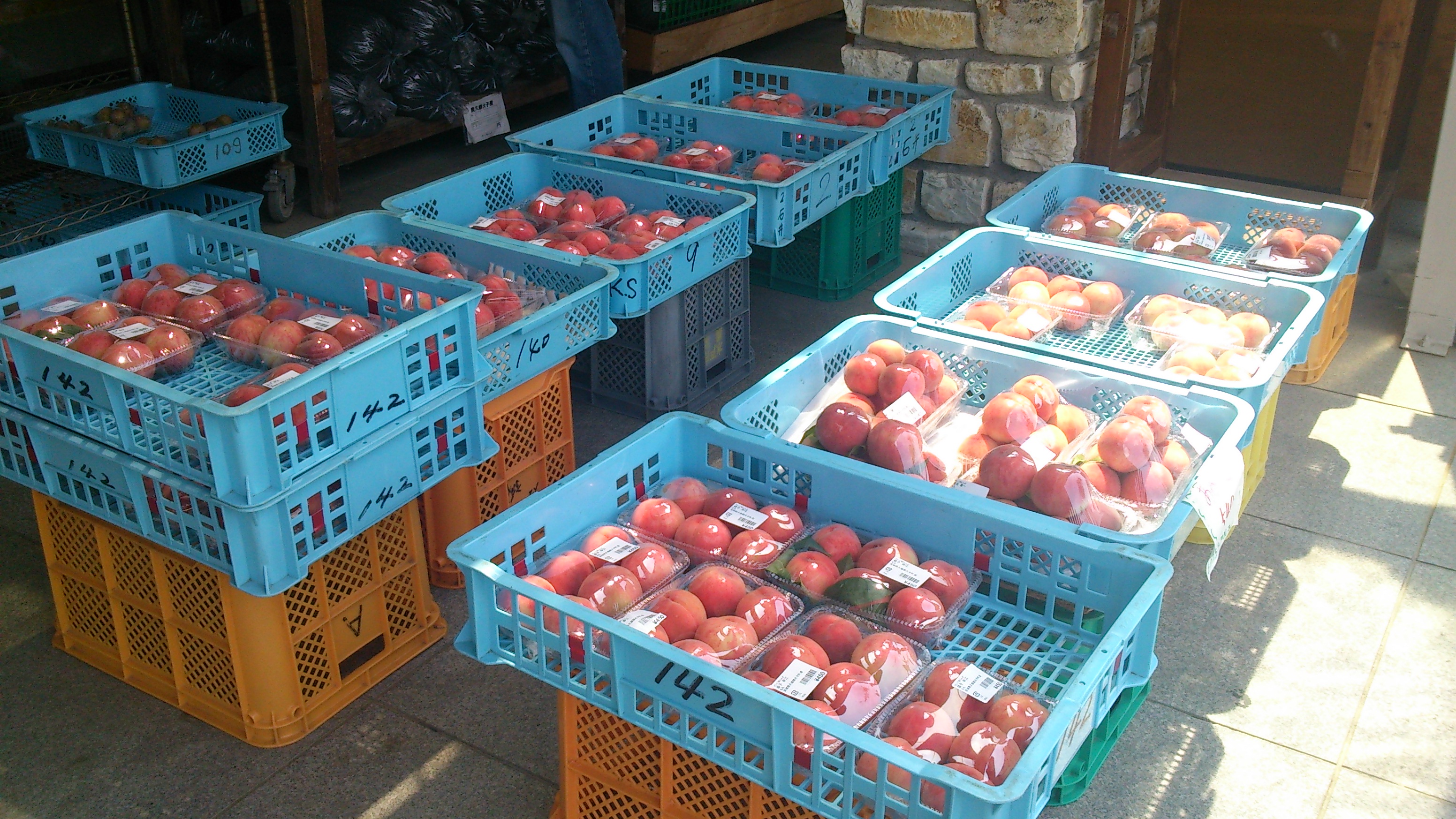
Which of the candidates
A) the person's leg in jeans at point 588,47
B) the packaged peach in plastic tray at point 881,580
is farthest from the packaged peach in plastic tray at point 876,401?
the person's leg in jeans at point 588,47

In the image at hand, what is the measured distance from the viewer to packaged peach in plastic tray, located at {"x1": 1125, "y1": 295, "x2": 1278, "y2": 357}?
3109mm

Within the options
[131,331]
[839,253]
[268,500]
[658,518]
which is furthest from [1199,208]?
A: [131,331]

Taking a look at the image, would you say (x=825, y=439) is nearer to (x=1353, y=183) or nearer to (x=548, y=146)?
(x=548, y=146)

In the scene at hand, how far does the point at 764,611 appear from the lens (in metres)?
2.20

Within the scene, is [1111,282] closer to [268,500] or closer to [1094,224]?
[1094,224]

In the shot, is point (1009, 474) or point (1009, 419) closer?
point (1009, 474)

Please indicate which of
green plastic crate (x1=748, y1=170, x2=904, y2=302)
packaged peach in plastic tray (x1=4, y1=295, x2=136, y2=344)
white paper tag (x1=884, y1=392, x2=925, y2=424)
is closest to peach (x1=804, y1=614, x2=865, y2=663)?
white paper tag (x1=884, y1=392, x2=925, y2=424)

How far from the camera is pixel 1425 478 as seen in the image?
12.1ft

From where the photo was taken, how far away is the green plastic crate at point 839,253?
4.80 meters

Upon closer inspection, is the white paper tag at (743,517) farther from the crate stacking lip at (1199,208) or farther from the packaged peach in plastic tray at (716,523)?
the crate stacking lip at (1199,208)

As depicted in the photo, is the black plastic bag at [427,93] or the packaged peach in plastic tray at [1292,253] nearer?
the packaged peach in plastic tray at [1292,253]

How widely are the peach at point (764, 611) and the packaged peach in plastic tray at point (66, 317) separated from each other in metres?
1.63

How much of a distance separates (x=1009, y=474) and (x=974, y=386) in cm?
58

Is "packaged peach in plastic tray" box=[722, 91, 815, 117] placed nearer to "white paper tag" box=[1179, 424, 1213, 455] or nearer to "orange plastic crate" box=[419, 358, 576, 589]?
"orange plastic crate" box=[419, 358, 576, 589]
